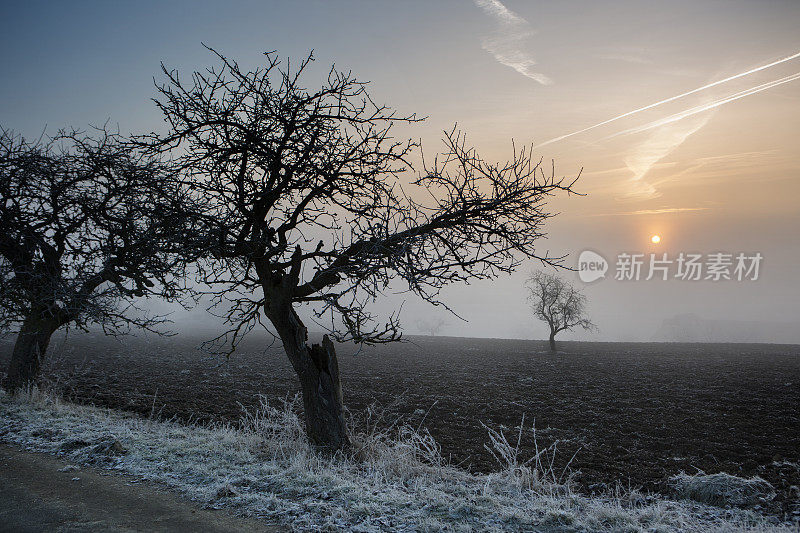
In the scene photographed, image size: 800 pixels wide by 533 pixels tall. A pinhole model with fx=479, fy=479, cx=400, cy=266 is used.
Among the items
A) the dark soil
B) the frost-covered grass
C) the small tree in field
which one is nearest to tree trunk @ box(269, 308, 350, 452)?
the frost-covered grass

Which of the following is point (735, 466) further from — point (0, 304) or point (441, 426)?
point (0, 304)

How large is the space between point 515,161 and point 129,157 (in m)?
9.39

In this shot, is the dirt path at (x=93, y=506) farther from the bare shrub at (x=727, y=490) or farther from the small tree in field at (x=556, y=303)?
the small tree in field at (x=556, y=303)

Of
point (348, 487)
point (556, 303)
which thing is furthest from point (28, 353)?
point (556, 303)

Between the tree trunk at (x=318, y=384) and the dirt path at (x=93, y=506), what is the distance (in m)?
2.84

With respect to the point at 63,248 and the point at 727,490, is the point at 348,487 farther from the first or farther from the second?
the point at 63,248

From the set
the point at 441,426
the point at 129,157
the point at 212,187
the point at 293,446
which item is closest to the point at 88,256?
the point at 129,157

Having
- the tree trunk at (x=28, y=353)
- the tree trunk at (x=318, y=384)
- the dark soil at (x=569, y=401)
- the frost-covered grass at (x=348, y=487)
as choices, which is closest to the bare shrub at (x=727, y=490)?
the dark soil at (x=569, y=401)

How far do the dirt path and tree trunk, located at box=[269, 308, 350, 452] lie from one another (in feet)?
9.32

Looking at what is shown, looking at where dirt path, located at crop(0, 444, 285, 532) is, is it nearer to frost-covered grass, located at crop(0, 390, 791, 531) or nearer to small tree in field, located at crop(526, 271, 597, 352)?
frost-covered grass, located at crop(0, 390, 791, 531)

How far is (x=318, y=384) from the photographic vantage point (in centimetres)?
888

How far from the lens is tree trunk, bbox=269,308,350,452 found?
8.68 meters

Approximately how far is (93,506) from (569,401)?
682 inches

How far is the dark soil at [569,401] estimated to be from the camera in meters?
11.2
